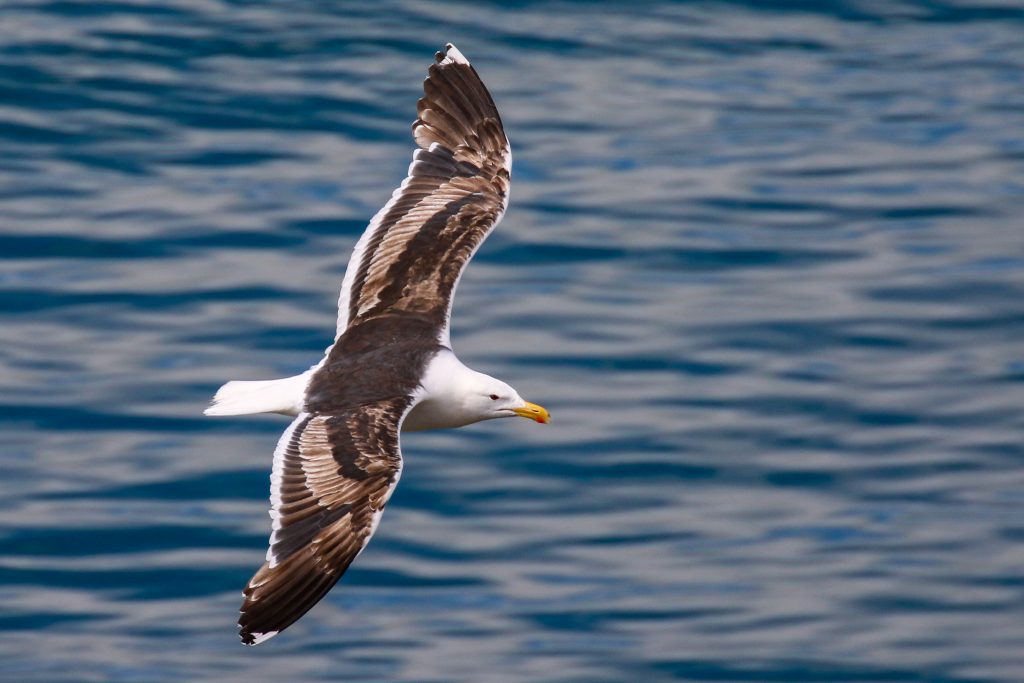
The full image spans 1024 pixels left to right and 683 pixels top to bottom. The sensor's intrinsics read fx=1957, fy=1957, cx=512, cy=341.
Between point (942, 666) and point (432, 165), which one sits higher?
point (432, 165)

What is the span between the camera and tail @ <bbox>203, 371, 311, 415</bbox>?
9289 millimetres

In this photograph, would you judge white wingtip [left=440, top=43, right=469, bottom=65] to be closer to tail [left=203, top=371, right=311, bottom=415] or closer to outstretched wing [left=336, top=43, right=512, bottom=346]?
outstretched wing [left=336, top=43, right=512, bottom=346]

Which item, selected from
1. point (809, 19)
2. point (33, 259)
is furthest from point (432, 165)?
point (809, 19)

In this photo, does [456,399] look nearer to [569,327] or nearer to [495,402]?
[495,402]

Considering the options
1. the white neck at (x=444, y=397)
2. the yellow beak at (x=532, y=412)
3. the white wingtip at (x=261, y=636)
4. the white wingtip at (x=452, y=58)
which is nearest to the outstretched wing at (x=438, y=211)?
the white wingtip at (x=452, y=58)

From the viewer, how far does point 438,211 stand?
1095 centimetres

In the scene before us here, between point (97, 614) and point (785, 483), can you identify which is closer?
point (97, 614)

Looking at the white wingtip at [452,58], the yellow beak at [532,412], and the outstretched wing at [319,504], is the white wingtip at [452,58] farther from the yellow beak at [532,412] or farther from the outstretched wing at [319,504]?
the outstretched wing at [319,504]

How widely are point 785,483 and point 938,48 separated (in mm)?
8685

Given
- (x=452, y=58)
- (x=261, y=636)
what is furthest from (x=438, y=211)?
(x=261, y=636)

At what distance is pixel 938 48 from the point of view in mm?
19078

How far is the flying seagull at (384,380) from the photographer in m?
8.50

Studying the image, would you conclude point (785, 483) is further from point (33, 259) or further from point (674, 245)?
point (33, 259)

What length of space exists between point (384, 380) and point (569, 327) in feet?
12.3
